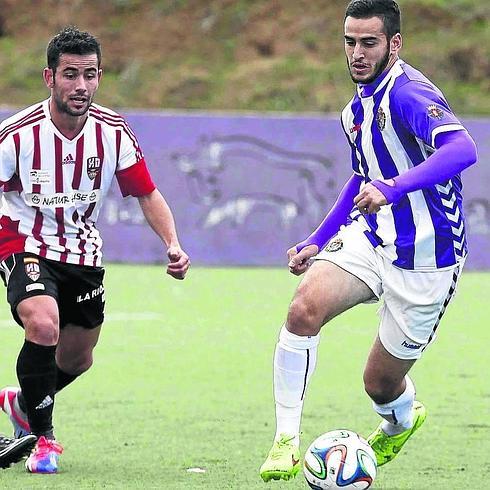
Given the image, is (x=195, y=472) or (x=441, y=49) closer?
(x=195, y=472)

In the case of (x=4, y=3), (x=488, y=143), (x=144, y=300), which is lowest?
(x=144, y=300)

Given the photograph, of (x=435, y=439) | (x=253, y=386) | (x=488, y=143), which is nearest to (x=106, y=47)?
(x=488, y=143)

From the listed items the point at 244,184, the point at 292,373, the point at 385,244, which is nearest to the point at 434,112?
the point at 385,244

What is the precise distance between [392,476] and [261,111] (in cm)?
1911

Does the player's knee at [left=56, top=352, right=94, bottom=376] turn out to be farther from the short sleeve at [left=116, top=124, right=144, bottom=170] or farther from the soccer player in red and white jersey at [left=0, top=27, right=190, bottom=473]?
the short sleeve at [left=116, top=124, right=144, bottom=170]

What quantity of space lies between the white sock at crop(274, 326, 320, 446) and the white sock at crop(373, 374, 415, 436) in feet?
2.26

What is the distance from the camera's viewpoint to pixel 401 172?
5.82 metres

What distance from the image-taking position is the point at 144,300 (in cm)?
1387

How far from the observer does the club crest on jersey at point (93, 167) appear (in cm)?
Result: 642

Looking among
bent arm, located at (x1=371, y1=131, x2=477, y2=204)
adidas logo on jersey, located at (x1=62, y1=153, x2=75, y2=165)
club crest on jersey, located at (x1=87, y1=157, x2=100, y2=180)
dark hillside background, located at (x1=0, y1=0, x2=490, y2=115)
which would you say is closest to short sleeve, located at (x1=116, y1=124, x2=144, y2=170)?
club crest on jersey, located at (x1=87, y1=157, x2=100, y2=180)

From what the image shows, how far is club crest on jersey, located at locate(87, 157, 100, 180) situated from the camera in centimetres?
642

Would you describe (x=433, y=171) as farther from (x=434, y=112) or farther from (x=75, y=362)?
(x=75, y=362)

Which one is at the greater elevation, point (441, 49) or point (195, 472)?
point (441, 49)

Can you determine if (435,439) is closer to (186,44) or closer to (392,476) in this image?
(392,476)
